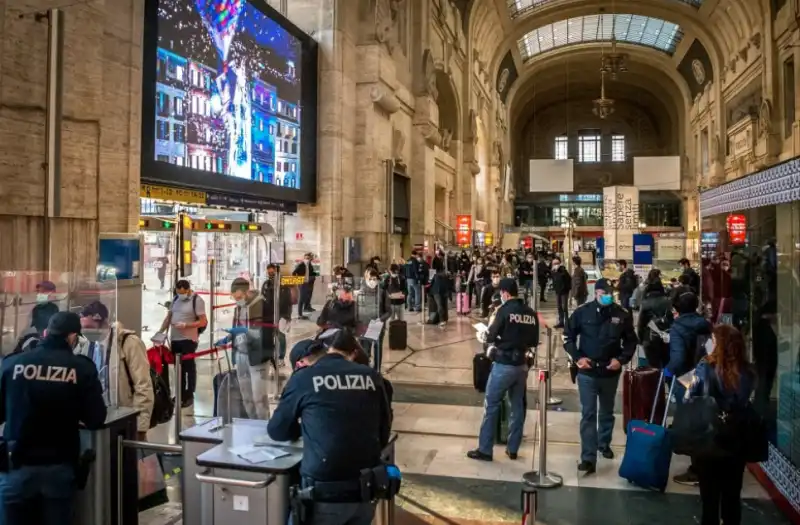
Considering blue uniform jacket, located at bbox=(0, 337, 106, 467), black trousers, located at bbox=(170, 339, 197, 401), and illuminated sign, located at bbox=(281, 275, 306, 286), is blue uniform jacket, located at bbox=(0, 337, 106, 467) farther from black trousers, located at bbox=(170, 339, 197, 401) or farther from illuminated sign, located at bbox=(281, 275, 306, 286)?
illuminated sign, located at bbox=(281, 275, 306, 286)

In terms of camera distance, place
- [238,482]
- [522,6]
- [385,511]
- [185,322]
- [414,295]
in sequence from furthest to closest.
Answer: [522,6] < [414,295] < [185,322] < [385,511] < [238,482]

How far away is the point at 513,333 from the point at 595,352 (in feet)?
2.40

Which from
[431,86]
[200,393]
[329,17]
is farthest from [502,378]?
[431,86]

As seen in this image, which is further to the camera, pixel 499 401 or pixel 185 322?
pixel 185 322

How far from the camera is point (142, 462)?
541cm

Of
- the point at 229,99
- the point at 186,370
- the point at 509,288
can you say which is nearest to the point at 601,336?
the point at 509,288

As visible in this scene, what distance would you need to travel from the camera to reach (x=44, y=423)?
3.48 metres

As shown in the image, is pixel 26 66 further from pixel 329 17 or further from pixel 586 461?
pixel 329 17

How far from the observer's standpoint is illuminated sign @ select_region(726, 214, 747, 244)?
7.16m

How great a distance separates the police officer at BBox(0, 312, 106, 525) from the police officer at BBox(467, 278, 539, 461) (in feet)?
11.4

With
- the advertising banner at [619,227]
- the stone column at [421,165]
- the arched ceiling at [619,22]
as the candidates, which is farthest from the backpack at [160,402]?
the arched ceiling at [619,22]

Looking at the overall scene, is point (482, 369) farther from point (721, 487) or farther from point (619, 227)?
point (619, 227)

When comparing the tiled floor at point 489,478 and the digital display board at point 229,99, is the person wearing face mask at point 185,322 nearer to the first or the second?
the tiled floor at point 489,478

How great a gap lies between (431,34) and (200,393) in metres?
22.3
